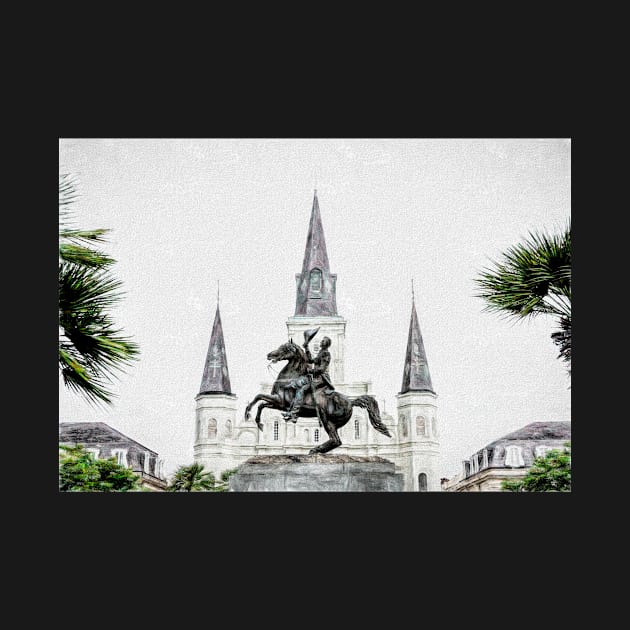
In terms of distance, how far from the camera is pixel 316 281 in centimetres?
2745

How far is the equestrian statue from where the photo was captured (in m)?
12.9

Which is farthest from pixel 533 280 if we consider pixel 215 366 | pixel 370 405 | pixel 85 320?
pixel 215 366

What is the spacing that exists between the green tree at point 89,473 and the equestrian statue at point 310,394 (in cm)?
562

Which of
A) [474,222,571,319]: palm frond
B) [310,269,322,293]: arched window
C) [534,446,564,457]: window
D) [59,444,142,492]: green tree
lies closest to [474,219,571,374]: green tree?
[474,222,571,319]: palm frond

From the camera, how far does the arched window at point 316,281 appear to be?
26263mm

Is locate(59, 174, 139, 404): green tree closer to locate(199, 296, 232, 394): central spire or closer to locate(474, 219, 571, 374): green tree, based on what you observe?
locate(474, 219, 571, 374): green tree

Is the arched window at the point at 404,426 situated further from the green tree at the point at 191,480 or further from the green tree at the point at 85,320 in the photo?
the green tree at the point at 85,320

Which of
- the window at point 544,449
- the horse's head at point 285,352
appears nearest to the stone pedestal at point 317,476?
the horse's head at point 285,352

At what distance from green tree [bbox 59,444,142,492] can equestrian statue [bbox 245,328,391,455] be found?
18.4ft

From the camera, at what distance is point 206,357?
838 inches

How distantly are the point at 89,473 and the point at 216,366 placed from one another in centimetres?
859

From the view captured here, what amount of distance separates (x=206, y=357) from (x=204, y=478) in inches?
115

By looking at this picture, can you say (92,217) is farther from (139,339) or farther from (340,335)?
(340,335)

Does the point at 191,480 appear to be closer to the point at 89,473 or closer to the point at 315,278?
the point at 89,473
